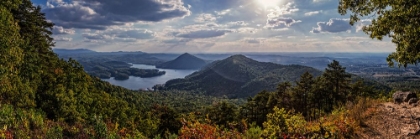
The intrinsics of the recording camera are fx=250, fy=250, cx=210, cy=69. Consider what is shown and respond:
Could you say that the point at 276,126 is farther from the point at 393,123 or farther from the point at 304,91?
the point at 304,91

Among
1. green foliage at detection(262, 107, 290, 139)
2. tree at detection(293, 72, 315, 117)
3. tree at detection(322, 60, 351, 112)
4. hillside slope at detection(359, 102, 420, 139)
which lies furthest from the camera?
tree at detection(293, 72, 315, 117)

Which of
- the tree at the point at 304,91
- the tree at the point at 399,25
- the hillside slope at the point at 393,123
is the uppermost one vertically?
the tree at the point at 399,25

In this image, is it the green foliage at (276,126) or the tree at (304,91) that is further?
the tree at (304,91)

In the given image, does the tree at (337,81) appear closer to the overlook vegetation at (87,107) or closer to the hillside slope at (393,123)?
the overlook vegetation at (87,107)

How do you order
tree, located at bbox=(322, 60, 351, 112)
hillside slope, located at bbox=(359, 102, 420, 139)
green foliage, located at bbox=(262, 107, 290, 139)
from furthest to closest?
tree, located at bbox=(322, 60, 351, 112) → hillside slope, located at bbox=(359, 102, 420, 139) → green foliage, located at bbox=(262, 107, 290, 139)

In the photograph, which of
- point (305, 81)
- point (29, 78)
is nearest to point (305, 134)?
point (29, 78)

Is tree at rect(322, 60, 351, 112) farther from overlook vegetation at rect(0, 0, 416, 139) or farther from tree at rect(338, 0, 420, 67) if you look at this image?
tree at rect(338, 0, 420, 67)

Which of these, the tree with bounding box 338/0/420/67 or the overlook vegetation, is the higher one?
the tree with bounding box 338/0/420/67

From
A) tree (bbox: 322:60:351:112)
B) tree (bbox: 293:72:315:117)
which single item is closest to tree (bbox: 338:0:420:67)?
tree (bbox: 322:60:351:112)

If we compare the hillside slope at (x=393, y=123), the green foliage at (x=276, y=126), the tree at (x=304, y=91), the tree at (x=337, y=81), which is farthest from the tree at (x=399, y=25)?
the tree at (x=304, y=91)

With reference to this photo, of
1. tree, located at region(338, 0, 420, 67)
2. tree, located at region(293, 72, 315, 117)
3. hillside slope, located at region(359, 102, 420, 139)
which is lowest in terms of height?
tree, located at region(293, 72, 315, 117)

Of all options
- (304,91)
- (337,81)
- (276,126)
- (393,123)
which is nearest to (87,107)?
(276,126)

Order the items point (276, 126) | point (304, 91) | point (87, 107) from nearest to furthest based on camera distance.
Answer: point (276, 126) < point (87, 107) < point (304, 91)
